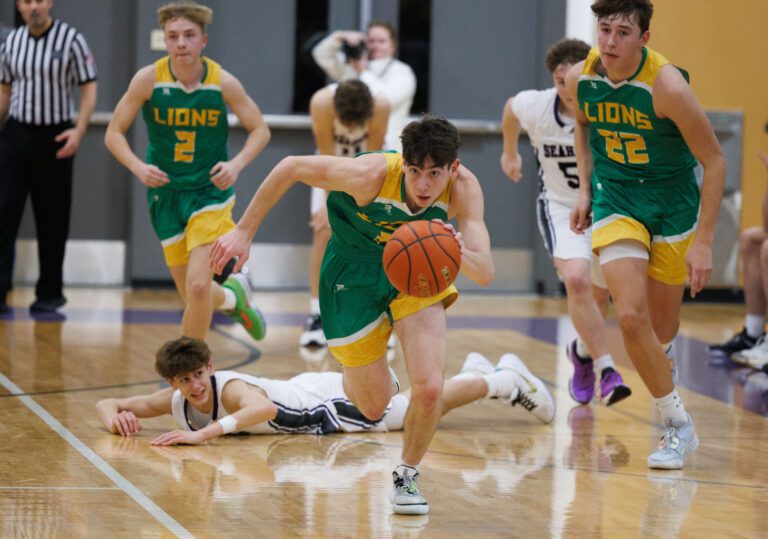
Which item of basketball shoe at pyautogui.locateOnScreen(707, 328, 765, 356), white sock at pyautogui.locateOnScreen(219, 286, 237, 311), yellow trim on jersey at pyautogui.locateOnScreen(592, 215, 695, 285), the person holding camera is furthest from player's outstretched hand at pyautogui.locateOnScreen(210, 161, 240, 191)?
basketball shoe at pyautogui.locateOnScreen(707, 328, 765, 356)

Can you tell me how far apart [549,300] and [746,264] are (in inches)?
120

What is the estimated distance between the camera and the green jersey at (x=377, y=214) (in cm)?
476

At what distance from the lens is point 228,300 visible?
7.72 meters

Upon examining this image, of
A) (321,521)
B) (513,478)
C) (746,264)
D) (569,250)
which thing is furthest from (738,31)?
(321,521)

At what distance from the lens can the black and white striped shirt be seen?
9.69m

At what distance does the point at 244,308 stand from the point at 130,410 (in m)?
2.10

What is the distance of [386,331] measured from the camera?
5.02 meters

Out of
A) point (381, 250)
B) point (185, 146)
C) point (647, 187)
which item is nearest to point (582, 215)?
point (647, 187)

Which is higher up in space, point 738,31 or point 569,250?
point 738,31

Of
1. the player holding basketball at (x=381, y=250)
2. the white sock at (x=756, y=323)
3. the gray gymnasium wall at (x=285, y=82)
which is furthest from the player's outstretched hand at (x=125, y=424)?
the gray gymnasium wall at (x=285, y=82)

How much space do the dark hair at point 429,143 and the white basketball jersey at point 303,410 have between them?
5.52ft

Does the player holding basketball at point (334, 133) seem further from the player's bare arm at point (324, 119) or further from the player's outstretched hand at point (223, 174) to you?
the player's outstretched hand at point (223, 174)

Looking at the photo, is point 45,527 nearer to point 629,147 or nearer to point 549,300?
point 629,147

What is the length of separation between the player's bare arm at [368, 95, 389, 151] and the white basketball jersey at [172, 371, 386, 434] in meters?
2.86
